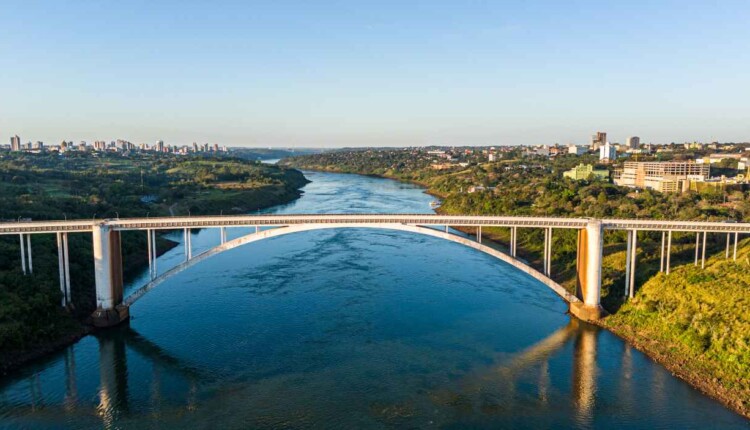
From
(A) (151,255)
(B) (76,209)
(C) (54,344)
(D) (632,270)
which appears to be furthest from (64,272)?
(D) (632,270)

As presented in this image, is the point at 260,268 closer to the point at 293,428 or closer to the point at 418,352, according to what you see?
the point at 418,352

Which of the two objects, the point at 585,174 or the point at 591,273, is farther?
the point at 585,174

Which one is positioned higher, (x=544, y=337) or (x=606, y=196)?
(x=606, y=196)

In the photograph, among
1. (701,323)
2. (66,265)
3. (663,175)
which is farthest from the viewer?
(663,175)

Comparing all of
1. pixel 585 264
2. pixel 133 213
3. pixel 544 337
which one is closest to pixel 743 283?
pixel 585 264

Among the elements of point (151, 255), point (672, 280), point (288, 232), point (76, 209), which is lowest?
point (672, 280)

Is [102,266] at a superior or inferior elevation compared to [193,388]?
superior

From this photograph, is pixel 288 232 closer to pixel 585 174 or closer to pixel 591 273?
pixel 591 273
